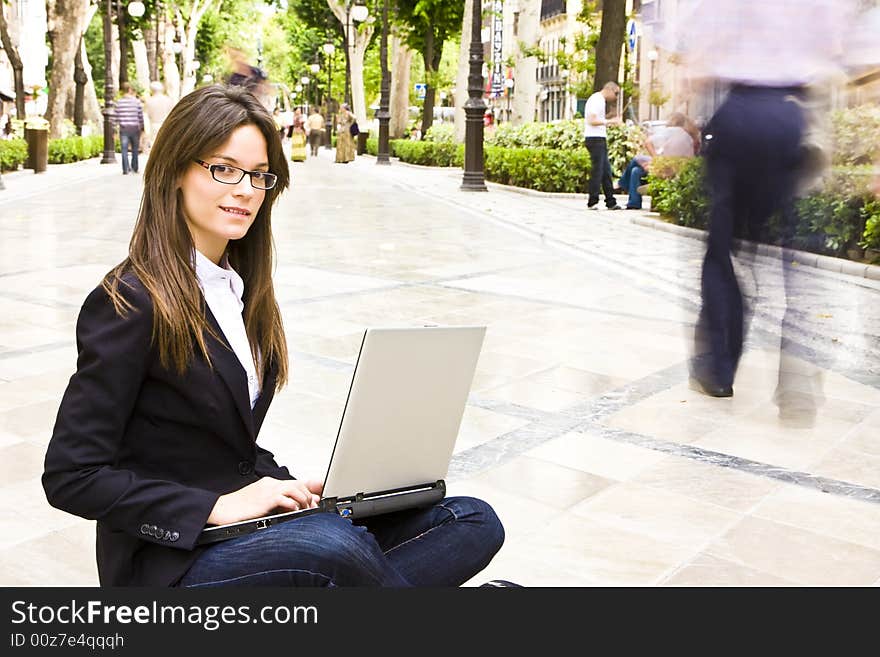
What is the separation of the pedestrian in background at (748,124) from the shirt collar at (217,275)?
8.93 feet

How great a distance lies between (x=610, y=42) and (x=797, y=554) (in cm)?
1624

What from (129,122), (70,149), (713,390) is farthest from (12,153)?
(713,390)

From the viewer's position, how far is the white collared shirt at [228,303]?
7.50ft

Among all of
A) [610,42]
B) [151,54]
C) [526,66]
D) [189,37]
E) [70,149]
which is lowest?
[70,149]

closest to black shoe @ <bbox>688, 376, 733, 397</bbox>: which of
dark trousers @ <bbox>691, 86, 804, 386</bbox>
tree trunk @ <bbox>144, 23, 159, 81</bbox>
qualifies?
dark trousers @ <bbox>691, 86, 804, 386</bbox>

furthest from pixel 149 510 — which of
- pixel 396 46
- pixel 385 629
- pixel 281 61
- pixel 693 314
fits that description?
pixel 281 61

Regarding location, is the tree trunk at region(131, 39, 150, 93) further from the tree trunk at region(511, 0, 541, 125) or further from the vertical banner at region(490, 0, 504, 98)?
the tree trunk at region(511, 0, 541, 125)

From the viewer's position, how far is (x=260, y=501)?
220 cm

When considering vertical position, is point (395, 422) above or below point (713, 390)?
above

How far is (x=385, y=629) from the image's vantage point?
2076mm

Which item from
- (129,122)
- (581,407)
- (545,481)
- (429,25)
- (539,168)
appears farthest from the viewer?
(429,25)

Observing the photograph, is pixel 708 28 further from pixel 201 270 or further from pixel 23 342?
pixel 23 342

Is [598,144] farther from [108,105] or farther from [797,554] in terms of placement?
[108,105]

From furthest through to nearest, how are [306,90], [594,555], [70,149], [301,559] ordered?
[306,90] < [70,149] < [594,555] < [301,559]
